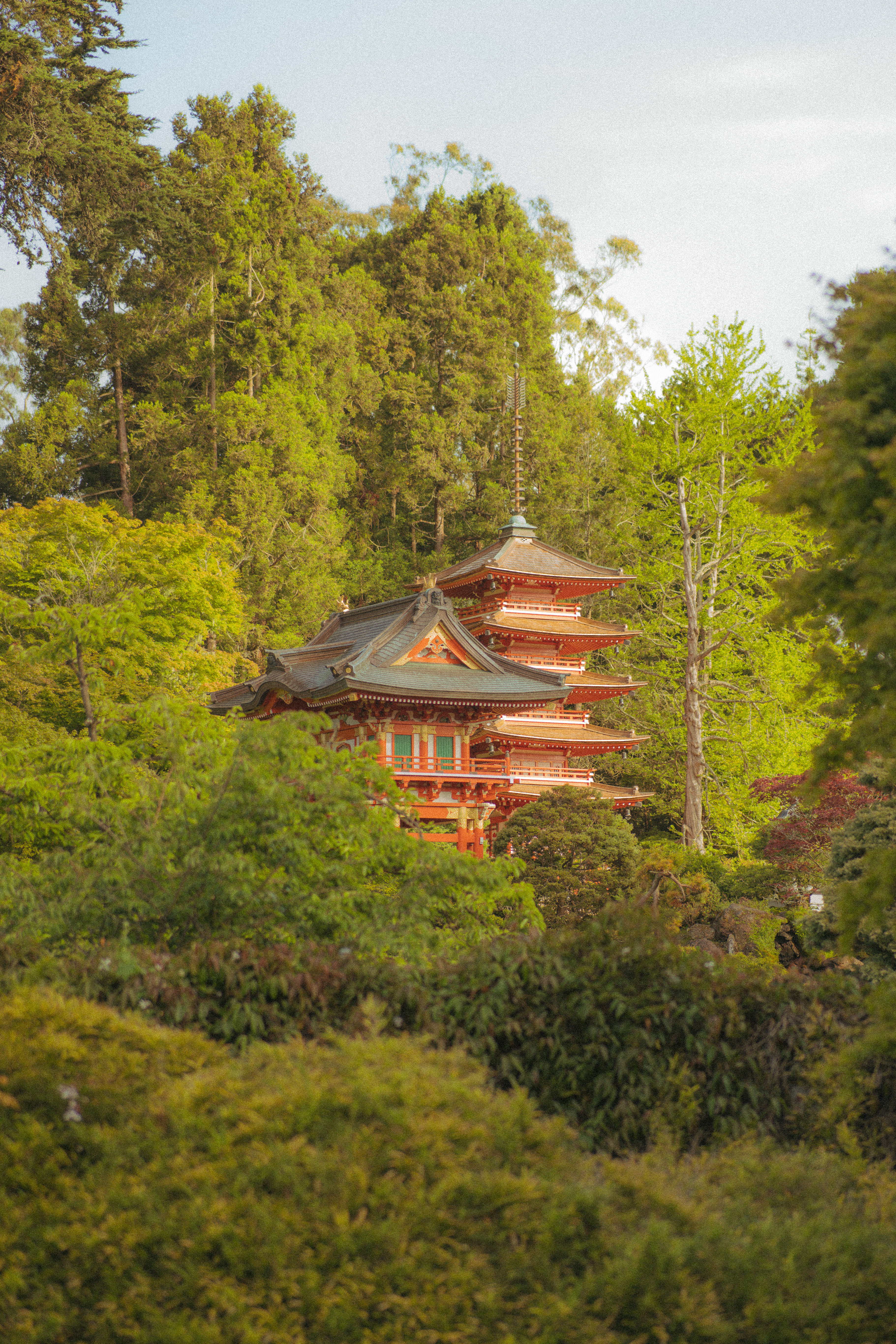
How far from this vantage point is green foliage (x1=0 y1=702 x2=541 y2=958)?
579cm

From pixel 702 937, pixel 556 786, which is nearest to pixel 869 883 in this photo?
pixel 702 937

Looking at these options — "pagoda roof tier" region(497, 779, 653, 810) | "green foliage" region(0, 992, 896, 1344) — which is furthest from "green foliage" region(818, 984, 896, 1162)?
"pagoda roof tier" region(497, 779, 653, 810)

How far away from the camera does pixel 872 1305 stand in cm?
335

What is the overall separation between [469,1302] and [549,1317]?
22cm

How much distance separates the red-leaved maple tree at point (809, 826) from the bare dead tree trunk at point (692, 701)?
3.97 m

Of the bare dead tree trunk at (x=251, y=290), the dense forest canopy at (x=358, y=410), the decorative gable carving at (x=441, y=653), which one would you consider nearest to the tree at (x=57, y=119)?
the dense forest canopy at (x=358, y=410)

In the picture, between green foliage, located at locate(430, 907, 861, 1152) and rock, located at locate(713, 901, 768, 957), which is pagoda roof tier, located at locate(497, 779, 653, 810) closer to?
rock, located at locate(713, 901, 768, 957)

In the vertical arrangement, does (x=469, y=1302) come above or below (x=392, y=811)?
below

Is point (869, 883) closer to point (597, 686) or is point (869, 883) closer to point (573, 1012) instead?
point (573, 1012)

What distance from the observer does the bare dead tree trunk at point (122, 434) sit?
33.4 m

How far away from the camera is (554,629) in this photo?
26.5 m

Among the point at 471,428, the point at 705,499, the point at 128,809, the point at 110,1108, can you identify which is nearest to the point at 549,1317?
the point at 110,1108

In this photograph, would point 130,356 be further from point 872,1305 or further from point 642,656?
point 872,1305

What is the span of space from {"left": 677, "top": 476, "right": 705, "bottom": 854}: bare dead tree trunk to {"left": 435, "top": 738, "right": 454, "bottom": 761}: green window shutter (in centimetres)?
649
